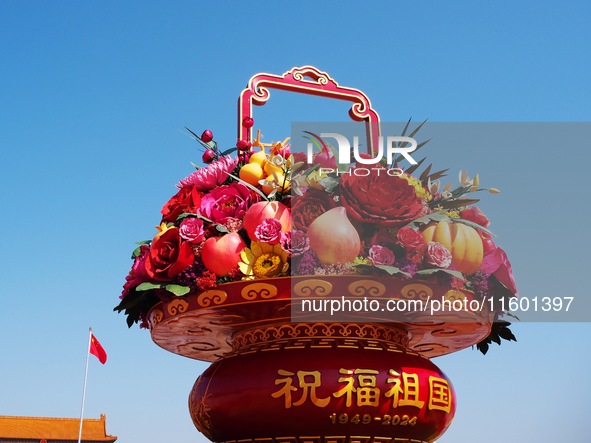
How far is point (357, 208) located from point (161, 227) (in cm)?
140

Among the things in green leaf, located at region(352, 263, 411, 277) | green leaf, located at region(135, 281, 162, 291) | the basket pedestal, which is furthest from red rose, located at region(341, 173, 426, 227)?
green leaf, located at region(135, 281, 162, 291)

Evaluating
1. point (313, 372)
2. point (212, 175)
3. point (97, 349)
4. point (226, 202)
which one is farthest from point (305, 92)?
point (97, 349)

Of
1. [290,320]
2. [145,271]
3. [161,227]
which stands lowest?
[290,320]

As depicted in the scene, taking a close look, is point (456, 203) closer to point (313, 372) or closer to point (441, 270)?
point (441, 270)

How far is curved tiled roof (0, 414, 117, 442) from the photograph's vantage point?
32.6 meters

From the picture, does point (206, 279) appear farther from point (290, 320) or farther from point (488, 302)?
point (488, 302)

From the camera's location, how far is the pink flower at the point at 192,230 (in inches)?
192

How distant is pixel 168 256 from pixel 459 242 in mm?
1867

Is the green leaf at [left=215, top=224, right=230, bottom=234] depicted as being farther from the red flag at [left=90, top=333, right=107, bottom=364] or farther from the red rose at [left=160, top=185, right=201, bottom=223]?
the red flag at [left=90, top=333, right=107, bottom=364]

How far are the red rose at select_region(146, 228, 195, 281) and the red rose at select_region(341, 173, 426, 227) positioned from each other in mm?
1062

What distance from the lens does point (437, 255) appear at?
4648mm

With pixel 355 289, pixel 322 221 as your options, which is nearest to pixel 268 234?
pixel 322 221

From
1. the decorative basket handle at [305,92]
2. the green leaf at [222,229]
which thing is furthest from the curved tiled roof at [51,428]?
the green leaf at [222,229]

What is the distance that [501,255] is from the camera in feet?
16.6
